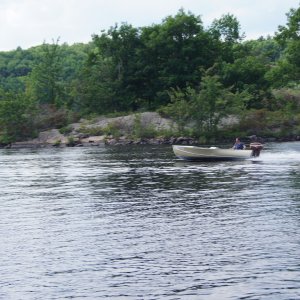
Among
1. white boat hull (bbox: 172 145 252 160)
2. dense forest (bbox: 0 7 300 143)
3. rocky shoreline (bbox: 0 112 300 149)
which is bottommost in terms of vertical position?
white boat hull (bbox: 172 145 252 160)

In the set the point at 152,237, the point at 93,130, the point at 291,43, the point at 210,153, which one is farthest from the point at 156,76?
the point at 152,237

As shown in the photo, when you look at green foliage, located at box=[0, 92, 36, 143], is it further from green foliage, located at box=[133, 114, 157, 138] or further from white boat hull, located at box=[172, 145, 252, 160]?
white boat hull, located at box=[172, 145, 252, 160]

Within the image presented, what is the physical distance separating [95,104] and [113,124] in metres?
13.3

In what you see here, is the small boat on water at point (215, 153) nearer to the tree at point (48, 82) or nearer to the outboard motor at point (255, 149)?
the outboard motor at point (255, 149)

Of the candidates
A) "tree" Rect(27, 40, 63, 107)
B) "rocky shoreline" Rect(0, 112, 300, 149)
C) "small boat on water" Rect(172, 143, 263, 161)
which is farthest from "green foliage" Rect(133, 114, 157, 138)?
"small boat on water" Rect(172, 143, 263, 161)

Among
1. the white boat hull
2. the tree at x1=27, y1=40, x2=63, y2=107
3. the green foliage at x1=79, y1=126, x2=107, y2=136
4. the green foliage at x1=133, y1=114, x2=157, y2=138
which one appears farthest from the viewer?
the tree at x1=27, y1=40, x2=63, y2=107

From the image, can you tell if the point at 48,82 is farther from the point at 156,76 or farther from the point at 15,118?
the point at 156,76

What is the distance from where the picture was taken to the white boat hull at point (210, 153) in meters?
61.7

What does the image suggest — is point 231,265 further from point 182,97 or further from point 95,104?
point 95,104

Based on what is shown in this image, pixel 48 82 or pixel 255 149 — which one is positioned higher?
pixel 48 82

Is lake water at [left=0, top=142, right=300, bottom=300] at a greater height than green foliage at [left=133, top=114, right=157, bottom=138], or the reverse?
green foliage at [left=133, top=114, right=157, bottom=138]

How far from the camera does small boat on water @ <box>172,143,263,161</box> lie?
61.7 m

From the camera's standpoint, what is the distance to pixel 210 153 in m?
61.9

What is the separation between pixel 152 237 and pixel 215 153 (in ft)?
123
